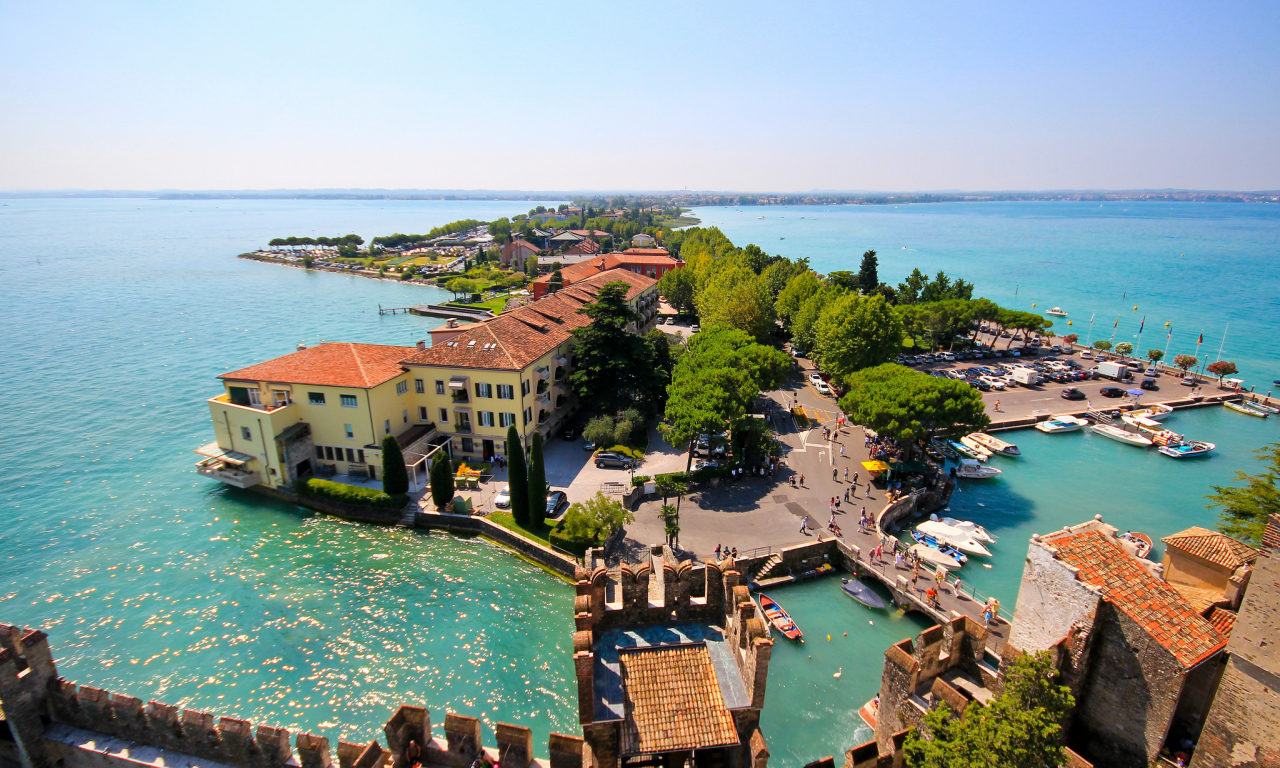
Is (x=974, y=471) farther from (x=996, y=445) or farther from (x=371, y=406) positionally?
(x=371, y=406)

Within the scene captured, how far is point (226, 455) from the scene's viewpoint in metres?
38.4

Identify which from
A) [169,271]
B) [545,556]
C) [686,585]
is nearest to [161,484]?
[545,556]

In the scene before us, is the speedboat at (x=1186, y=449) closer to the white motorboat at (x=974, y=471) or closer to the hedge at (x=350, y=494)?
the white motorboat at (x=974, y=471)

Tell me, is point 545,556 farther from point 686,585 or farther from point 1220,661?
point 1220,661

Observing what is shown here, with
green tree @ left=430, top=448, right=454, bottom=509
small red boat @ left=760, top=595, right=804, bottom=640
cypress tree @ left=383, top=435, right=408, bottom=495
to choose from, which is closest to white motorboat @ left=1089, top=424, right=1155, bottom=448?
small red boat @ left=760, top=595, right=804, bottom=640

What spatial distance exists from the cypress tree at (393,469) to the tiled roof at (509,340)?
7545 millimetres

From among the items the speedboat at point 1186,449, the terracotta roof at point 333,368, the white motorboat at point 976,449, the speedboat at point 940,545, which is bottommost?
the speedboat at point 1186,449

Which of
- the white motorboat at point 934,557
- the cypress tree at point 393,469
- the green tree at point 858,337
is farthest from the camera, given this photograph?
the green tree at point 858,337

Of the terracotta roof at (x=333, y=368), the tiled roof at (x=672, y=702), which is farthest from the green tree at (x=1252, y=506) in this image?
the terracotta roof at (x=333, y=368)

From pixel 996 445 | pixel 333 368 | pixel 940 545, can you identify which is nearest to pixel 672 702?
pixel 940 545

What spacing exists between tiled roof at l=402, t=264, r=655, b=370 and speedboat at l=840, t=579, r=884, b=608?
2364 centimetres

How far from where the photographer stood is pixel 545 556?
102ft

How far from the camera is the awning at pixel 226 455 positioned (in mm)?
37938

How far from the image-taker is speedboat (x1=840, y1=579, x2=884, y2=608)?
1131 inches
